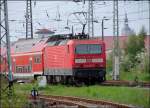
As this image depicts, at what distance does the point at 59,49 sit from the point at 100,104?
1151cm

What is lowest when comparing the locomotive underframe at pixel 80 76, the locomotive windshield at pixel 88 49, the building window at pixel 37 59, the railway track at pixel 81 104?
the railway track at pixel 81 104

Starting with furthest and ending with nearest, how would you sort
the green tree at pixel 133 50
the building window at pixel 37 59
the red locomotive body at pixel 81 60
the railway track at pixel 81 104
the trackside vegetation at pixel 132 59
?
the green tree at pixel 133 50
the trackside vegetation at pixel 132 59
the building window at pixel 37 59
the red locomotive body at pixel 81 60
the railway track at pixel 81 104

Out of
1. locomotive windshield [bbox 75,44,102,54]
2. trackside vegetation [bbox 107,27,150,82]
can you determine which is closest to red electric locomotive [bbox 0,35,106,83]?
locomotive windshield [bbox 75,44,102,54]

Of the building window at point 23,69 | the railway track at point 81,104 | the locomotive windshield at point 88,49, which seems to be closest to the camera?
the railway track at point 81,104

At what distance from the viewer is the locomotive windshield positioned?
28.1m

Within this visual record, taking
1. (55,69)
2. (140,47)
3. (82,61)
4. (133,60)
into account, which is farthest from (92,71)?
(140,47)

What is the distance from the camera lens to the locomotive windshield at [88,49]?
2808cm

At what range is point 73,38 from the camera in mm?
28844

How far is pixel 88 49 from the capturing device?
93.1ft

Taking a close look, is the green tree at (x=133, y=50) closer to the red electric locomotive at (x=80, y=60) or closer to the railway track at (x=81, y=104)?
the red electric locomotive at (x=80, y=60)

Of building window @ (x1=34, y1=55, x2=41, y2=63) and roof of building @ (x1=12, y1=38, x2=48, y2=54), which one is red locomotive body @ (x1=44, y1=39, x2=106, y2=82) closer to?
building window @ (x1=34, y1=55, x2=41, y2=63)

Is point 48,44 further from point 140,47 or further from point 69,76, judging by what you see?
point 140,47

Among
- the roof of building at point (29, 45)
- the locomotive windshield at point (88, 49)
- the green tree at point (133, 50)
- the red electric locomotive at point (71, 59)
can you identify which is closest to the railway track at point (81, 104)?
the red electric locomotive at point (71, 59)

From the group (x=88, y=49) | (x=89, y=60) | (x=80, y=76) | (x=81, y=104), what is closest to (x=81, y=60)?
(x=89, y=60)
